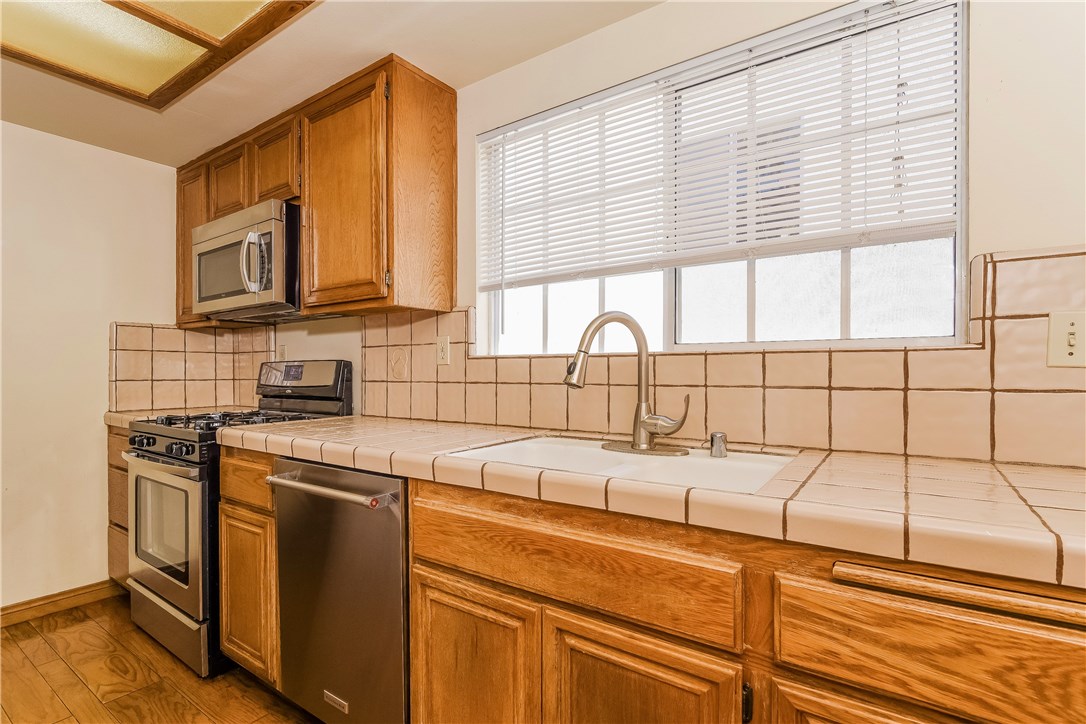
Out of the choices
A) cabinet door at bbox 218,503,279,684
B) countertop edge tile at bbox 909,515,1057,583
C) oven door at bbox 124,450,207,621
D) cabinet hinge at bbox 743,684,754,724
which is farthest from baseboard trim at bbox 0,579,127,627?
countertop edge tile at bbox 909,515,1057,583

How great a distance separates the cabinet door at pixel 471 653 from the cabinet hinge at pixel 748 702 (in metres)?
0.41

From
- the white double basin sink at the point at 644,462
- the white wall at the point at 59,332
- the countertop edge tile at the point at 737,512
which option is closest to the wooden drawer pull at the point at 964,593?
the countertop edge tile at the point at 737,512

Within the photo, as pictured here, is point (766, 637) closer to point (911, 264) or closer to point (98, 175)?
point (911, 264)

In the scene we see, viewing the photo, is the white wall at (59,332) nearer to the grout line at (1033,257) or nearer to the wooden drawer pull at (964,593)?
the wooden drawer pull at (964,593)

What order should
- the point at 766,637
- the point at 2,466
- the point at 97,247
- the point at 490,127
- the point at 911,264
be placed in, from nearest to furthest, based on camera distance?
1. the point at 766,637
2. the point at 911,264
3. the point at 490,127
4. the point at 2,466
5. the point at 97,247

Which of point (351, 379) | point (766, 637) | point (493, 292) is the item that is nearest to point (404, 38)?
point (493, 292)

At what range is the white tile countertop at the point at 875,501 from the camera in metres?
0.66

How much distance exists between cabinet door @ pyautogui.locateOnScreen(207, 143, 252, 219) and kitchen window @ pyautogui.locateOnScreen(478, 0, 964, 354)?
4.31ft

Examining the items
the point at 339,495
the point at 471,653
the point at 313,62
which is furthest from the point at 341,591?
the point at 313,62

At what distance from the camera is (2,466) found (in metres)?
2.31

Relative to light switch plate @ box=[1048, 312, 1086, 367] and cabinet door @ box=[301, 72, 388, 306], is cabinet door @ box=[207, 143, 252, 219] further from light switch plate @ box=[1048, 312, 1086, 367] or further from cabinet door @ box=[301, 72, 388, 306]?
light switch plate @ box=[1048, 312, 1086, 367]

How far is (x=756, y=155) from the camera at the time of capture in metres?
1.45

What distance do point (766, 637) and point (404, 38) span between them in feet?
6.45

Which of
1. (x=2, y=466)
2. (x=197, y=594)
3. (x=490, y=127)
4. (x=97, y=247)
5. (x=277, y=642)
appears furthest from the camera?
(x=97, y=247)
